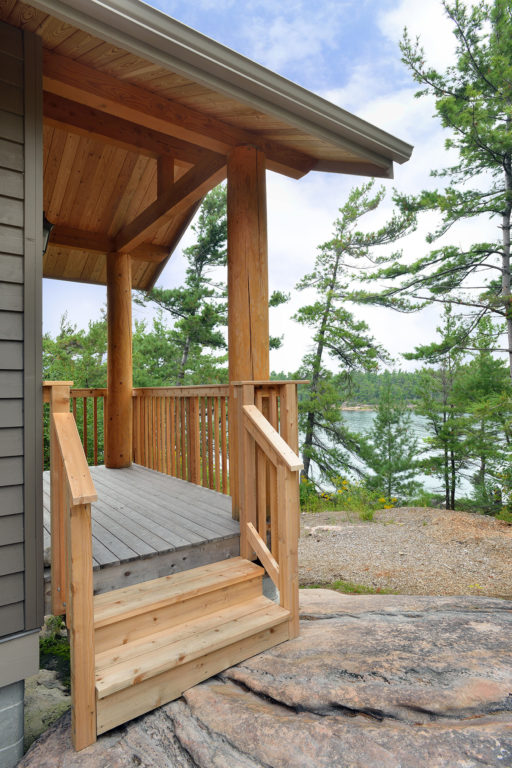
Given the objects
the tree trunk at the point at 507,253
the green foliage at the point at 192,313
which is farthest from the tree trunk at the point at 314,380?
→ the tree trunk at the point at 507,253

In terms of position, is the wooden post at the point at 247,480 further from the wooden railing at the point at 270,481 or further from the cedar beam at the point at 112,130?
the cedar beam at the point at 112,130

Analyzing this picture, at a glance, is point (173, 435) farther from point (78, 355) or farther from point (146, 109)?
point (78, 355)

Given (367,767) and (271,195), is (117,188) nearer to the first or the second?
(367,767)

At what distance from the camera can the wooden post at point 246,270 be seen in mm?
3109

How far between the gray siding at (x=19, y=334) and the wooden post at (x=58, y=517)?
68mm

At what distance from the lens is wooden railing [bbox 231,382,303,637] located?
244cm

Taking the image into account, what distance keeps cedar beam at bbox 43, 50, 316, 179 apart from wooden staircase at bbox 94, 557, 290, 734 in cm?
279

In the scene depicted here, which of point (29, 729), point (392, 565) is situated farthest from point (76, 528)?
point (392, 565)

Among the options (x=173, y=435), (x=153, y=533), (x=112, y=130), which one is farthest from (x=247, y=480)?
(x=112, y=130)

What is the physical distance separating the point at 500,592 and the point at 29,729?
12.7ft

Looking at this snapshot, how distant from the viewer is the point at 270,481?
2666 millimetres

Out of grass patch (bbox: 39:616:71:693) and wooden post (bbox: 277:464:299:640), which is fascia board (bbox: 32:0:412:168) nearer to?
wooden post (bbox: 277:464:299:640)

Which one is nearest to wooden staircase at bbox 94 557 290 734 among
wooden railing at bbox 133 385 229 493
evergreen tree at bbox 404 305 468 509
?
wooden railing at bbox 133 385 229 493

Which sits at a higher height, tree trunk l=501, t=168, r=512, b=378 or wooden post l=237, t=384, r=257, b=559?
tree trunk l=501, t=168, r=512, b=378
